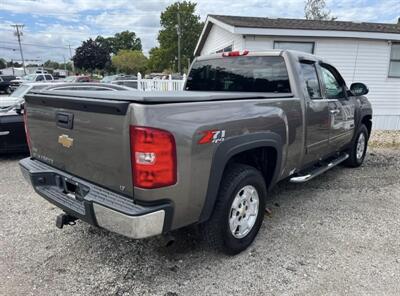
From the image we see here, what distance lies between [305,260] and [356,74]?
435 inches

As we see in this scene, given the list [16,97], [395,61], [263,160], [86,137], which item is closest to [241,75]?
[263,160]

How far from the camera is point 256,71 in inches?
164

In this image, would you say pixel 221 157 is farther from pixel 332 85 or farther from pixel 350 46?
pixel 350 46

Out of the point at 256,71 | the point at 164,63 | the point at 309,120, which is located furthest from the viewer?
the point at 164,63

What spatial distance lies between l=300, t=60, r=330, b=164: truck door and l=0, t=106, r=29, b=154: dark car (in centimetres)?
541

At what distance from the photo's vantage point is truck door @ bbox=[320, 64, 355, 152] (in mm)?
4531

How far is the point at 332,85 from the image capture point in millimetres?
4848

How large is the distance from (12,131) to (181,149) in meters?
5.49

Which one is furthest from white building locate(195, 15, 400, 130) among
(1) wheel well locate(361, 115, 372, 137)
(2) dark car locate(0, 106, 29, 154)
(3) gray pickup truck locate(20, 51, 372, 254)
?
(3) gray pickup truck locate(20, 51, 372, 254)

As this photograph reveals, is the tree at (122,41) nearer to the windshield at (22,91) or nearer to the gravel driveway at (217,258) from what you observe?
the windshield at (22,91)

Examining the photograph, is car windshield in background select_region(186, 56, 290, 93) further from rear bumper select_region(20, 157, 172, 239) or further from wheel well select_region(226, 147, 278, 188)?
rear bumper select_region(20, 157, 172, 239)

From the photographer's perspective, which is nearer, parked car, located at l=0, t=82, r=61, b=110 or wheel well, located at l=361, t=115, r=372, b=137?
wheel well, located at l=361, t=115, r=372, b=137

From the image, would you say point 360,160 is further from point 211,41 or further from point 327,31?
point 211,41

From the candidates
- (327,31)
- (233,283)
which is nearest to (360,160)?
(233,283)
